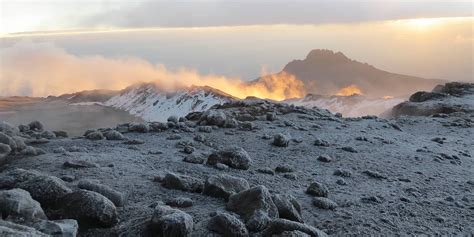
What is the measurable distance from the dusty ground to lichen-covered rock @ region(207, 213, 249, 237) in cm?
23

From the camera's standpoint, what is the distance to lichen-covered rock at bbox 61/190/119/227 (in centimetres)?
820

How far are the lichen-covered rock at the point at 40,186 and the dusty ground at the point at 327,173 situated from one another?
95cm

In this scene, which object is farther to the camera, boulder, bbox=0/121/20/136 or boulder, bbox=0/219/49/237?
boulder, bbox=0/121/20/136

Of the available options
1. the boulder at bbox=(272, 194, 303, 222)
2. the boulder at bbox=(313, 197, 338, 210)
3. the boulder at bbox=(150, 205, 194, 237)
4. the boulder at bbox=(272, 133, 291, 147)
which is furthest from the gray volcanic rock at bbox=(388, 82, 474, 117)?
the boulder at bbox=(150, 205, 194, 237)

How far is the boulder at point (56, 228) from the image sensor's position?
23.3ft

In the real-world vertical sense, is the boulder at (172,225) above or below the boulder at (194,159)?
above

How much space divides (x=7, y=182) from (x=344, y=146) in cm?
1210

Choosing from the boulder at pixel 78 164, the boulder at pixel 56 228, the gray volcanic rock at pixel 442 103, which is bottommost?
the gray volcanic rock at pixel 442 103

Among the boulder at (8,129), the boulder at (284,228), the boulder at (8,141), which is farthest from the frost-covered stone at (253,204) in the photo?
the boulder at (8,129)

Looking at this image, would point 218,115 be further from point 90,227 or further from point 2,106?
point 2,106

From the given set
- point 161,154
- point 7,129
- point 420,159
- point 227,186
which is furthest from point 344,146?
point 7,129

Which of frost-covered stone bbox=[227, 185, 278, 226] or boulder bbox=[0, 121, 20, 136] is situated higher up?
boulder bbox=[0, 121, 20, 136]

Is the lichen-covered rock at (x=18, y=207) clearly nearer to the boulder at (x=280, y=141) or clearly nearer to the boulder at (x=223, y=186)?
the boulder at (x=223, y=186)

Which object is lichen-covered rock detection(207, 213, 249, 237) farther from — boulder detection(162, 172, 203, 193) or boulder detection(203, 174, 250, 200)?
boulder detection(162, 172, 203, 193)
